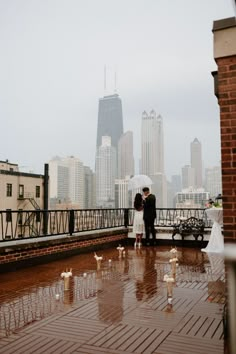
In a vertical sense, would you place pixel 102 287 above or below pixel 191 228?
below

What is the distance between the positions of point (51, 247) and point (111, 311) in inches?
153

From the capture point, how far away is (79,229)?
31.0ft

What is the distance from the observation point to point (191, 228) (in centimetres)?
1074

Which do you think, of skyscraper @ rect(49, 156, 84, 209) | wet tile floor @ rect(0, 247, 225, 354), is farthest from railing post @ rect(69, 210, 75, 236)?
skyscraper @ rect(49, 156, 84, 209)

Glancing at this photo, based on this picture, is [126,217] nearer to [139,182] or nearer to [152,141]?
[139,182]

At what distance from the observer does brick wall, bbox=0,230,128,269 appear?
657 cm

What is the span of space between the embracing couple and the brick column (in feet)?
23.1

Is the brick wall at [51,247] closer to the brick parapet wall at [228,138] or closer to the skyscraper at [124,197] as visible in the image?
the skyscraper at [124,197]

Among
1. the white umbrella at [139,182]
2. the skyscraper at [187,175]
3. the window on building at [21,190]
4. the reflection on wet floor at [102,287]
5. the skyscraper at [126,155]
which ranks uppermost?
the skyscraper at [126,155]

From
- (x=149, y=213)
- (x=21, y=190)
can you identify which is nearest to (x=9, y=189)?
(x=21, y=190)

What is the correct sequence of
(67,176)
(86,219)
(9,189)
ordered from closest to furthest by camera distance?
(86,219)
(9,189)
(67,176)

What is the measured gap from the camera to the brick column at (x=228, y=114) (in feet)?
10.1

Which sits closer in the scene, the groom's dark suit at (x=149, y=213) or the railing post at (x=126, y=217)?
the groom's dark suit at (x=149, y=213)

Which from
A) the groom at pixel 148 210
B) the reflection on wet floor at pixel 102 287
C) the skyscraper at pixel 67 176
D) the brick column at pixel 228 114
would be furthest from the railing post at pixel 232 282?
the skyscraper at pixel 67 176
